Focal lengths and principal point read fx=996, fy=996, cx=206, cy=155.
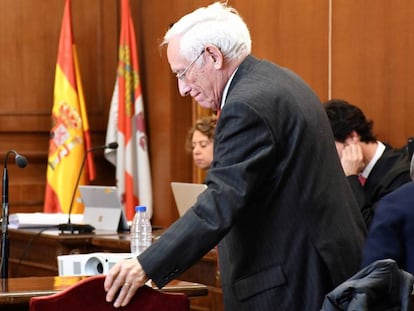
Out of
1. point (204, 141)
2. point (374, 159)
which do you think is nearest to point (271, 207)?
point (374, 159)

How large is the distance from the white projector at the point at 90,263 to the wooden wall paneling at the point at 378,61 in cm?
233

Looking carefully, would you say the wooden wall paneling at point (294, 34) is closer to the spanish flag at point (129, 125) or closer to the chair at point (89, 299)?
the spanish flag at point (129, 125)

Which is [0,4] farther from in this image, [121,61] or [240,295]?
[240,295]

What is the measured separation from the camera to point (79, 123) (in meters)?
8.16

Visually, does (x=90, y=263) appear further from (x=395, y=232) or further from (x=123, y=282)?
(x=395, y=232)

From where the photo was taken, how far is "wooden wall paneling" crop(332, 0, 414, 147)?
18.3 feet

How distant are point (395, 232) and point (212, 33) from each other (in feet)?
2.64

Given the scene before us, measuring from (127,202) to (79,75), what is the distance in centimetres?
114

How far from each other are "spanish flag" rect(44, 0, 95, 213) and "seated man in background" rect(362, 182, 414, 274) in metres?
5.26

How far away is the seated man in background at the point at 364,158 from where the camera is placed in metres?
4.81

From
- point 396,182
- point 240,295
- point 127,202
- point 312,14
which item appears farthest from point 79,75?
point 240,295

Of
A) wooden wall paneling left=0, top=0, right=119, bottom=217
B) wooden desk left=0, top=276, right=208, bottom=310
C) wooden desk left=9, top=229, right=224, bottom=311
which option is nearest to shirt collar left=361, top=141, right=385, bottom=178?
wooden desk left=9, top=229, right=224, bottom=311

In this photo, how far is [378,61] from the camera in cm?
576

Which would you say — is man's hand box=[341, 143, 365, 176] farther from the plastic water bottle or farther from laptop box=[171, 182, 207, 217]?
laptop box=[171, 182, 207, 217]
